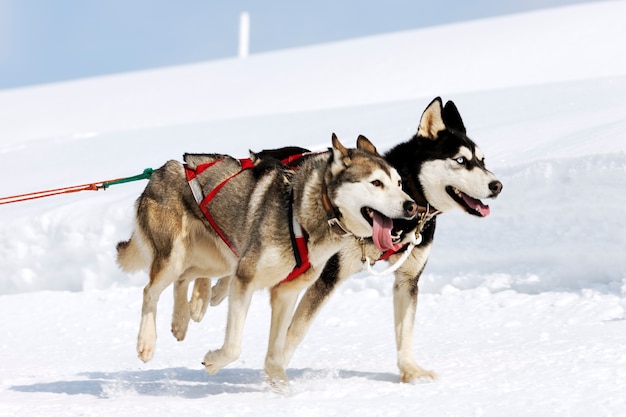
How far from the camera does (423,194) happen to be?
4.67m

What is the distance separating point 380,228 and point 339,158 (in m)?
0.42

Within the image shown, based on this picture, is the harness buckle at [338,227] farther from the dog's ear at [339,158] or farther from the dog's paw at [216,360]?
the dog's paw at [216,360]

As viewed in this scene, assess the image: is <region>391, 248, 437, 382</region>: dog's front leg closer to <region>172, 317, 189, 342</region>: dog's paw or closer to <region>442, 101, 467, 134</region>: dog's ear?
<region>442, 101, 467, 134</region>: dog's ear

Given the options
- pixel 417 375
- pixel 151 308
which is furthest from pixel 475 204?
pixel 151 308

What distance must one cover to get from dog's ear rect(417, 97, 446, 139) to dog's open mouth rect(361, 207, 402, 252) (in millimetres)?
772

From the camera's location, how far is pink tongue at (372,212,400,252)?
13.3 ft

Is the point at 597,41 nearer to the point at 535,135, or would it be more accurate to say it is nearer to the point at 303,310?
the point at 535,135

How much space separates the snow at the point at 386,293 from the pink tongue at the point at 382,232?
70 centimetres

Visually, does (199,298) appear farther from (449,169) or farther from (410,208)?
(410,208)

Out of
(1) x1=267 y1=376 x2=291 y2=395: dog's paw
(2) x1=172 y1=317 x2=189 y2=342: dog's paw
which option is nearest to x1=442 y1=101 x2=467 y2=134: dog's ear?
(1) x1=267 y1=376 x2=291 y2=395: dog's paw

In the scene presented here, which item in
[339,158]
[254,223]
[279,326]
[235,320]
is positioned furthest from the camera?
[279,326]

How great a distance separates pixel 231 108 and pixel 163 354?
12795 millimetres

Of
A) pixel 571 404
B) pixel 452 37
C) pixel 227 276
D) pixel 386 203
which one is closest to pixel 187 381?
pixel 227 276

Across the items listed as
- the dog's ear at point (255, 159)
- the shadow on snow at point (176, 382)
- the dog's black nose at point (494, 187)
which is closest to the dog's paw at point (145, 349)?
the shadow on snow at point (176, 382)
